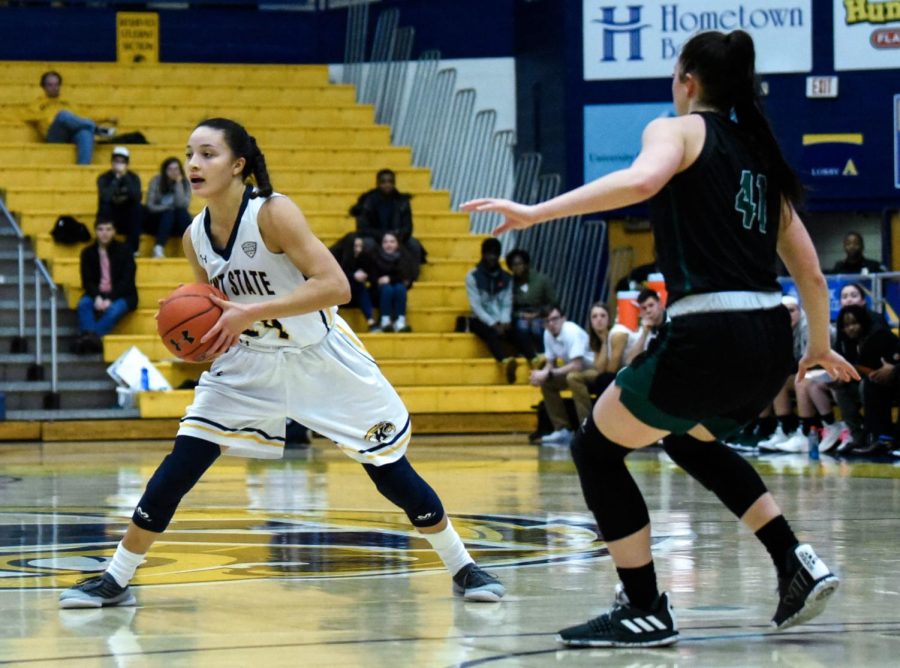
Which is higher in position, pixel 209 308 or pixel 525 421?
pixel 209 308

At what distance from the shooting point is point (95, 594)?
5566 mm

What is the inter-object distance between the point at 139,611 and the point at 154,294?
12.7m

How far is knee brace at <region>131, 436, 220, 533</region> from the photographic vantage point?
570 cm

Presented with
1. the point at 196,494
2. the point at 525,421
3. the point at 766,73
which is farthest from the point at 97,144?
the point at 196,494

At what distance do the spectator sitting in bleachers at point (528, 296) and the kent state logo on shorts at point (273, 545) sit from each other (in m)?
8.88

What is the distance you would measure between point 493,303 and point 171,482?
12.2 metres

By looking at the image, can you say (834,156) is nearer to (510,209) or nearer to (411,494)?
(411,494)

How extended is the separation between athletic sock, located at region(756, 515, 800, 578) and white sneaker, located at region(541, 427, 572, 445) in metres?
10.8

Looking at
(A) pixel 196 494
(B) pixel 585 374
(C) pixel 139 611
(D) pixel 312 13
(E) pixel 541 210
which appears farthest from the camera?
(D) pixel 312 13

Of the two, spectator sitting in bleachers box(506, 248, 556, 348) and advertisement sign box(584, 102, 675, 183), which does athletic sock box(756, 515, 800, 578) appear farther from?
advertisement sign box(584, 102, 675, 183)

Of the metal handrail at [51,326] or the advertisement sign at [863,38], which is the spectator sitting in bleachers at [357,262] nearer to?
the metal handrail at [51,326]

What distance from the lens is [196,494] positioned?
33.7 feet

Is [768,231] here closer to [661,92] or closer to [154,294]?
[154,294]

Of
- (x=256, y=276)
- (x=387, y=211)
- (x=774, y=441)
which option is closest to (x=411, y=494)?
(x=256, y=276)
